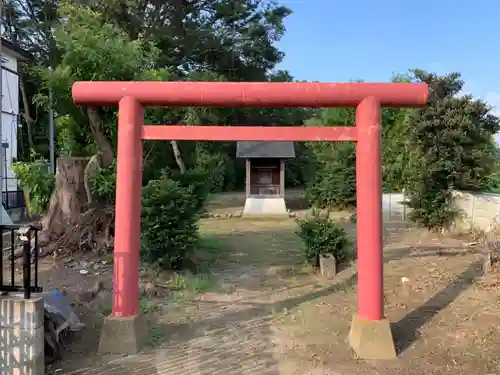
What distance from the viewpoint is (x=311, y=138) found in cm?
520

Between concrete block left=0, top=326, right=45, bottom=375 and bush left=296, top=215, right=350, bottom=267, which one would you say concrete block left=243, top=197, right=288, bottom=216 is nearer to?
bush left=296, top=215, right=350, bottom=267

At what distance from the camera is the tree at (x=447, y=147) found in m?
10.8

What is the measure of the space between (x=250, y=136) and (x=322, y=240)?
385cm

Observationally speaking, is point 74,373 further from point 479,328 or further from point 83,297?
point 479,328

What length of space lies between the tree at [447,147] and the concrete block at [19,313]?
30.5 ft

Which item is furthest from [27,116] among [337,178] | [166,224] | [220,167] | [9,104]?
[166,224]

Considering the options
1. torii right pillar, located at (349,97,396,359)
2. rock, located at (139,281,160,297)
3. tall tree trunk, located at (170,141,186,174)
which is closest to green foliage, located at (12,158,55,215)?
tall tree trunk, located at (170,141,186,174)

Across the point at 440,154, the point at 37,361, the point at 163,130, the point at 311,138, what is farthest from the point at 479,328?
the point at 440,154

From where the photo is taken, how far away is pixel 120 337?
198 inches

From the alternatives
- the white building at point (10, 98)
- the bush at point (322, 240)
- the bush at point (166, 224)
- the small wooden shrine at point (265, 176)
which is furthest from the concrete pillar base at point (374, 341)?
the white building at point (10, 98)

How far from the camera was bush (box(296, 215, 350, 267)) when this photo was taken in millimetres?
8508

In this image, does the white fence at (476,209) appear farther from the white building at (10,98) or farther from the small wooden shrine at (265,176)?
the white building at (10,98)

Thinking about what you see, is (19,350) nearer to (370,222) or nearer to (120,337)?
(120,337)

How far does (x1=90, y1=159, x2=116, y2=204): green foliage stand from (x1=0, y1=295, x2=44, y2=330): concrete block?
4.72 m
